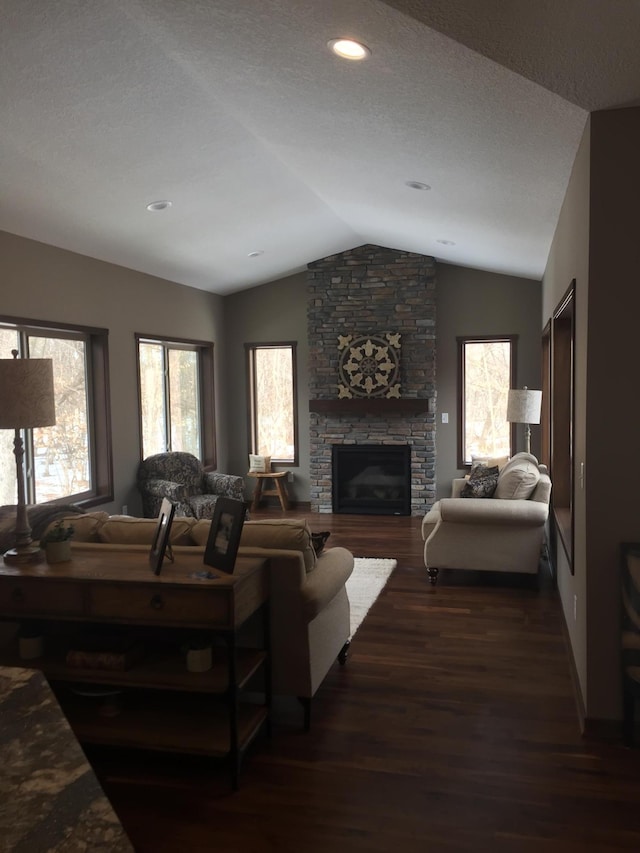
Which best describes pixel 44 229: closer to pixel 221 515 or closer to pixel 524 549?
pixel 221 515

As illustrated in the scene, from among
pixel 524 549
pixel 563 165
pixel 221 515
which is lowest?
pixel 524 549

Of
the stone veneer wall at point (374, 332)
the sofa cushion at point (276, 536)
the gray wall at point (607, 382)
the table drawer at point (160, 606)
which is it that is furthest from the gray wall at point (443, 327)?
the table drawer at point (160, 606)

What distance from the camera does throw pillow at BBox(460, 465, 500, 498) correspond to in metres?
5.82

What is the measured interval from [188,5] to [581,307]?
2254mm

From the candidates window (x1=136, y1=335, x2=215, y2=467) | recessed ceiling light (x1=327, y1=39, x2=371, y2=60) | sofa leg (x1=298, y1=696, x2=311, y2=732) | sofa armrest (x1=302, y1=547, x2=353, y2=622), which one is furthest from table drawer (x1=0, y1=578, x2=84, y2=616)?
window (x1=136, y1=335, x2=215, y2=467)

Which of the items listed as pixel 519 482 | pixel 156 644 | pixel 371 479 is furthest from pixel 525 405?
pixel 156 644

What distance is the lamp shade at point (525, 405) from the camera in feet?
21.5

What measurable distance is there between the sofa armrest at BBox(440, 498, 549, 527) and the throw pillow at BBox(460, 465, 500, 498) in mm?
319

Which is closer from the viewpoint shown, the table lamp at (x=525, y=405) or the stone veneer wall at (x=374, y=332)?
the table lamp at (x=525, y=405)

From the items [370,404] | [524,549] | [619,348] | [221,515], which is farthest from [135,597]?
[370,404]

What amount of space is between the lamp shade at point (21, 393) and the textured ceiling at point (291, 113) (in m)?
1.51

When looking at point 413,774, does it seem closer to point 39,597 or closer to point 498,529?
point 39,597

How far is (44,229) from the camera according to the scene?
5402 mm

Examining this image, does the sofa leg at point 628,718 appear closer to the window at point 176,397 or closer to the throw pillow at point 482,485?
the throw pillow at point 482,485
